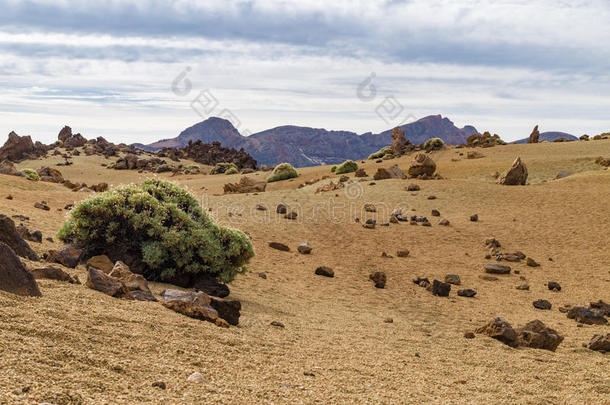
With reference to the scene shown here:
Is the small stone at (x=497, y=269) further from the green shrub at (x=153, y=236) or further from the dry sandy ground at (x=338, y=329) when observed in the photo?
the green shrub at (x=153, y=236)

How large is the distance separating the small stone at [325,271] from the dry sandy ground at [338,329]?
12.0 inches

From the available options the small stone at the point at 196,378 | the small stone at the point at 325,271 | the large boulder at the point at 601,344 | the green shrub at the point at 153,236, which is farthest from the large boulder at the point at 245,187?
the small stone at the point at 196,378

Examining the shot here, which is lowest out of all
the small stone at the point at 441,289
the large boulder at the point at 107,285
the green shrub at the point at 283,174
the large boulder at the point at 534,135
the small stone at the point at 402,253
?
the small stone at the point at 441,289

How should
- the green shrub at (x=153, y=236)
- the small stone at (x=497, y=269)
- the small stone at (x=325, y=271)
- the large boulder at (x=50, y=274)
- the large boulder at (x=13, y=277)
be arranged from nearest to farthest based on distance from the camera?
the large boulder at (x=13, y=277), the large boulder at (x=50, y=274), the green shrub at (x=153, y=236), the small stone at (x=325, y=271), the small stone at (x=497, y=269)

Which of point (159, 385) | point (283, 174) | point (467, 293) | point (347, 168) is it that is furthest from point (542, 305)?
A: point (283, 174)

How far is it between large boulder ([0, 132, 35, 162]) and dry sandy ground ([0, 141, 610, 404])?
171 feet

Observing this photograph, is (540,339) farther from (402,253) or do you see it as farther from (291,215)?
(291,215)

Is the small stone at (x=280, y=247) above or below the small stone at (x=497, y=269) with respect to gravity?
above

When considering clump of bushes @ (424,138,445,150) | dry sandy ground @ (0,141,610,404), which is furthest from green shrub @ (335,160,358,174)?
dry sandy ground @ (0,141,610,404)

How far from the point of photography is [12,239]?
820 centimetres

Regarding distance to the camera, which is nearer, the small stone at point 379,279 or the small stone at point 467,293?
the small stone at point 467,293

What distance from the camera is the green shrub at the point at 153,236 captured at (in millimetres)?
9625

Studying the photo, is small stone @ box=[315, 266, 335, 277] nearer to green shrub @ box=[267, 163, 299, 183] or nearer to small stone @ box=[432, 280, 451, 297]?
small stone @ box=[432, 280, 451, 297]

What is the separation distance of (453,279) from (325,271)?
3.67 metres
